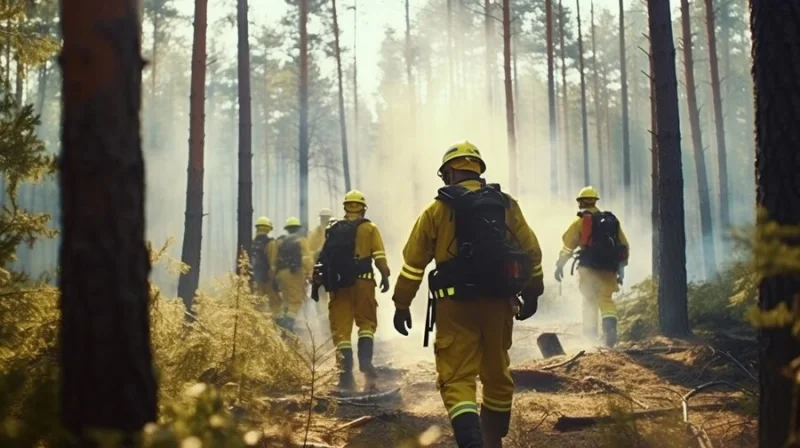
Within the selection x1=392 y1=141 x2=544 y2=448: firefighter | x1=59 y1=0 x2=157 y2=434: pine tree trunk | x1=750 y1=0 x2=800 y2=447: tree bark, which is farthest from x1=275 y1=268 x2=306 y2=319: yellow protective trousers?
x1=59 y1=0 x2=157 y2=434: pine tree trunk

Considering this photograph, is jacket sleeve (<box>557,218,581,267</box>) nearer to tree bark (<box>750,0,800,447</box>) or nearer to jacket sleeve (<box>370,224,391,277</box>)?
jacket sleeve (<box>370,224,391,277</box>)

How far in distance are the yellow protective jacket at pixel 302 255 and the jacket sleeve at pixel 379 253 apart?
4249 millimetres

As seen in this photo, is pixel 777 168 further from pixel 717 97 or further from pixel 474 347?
pixel 717 97

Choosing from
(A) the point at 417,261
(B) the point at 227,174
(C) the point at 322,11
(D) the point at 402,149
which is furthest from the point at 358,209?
(B) the point at 227,174

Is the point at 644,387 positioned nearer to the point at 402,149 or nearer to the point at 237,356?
the point at 237,356

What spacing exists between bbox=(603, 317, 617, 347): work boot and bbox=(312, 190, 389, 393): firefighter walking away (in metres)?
3.63

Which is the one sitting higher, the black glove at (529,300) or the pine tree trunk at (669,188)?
the pine tree trunk at (669,188)

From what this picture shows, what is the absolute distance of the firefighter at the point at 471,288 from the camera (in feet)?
15.8

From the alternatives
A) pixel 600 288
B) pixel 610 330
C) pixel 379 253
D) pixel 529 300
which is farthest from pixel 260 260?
pixel 529 300

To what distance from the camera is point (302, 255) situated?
41.9 feet

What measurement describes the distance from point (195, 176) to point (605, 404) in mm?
9476

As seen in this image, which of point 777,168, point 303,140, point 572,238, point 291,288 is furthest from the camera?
point 303,140

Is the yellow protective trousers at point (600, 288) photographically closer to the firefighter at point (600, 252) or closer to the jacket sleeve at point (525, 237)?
the firefighter at point (600, 252)

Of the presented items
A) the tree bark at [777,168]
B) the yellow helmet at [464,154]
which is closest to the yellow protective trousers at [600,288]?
the yellow helmet at [464,154]
